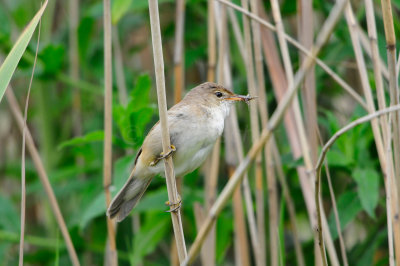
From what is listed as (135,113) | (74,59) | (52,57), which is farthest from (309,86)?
(74,59)

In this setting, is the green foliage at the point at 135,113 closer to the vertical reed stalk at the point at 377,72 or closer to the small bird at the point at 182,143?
the small bird at the point at 182,143

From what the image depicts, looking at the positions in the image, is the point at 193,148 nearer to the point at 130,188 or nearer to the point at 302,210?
the point at 130,188

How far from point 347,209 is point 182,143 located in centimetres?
78

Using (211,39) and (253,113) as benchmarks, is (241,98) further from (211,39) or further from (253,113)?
(211,39)

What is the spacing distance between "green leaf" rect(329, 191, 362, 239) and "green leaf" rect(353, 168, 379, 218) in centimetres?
13

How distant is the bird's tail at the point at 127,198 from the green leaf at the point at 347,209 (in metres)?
0.81

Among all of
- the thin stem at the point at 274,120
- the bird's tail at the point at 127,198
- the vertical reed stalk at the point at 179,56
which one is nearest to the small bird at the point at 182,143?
the bird's tail at the point at 127,198

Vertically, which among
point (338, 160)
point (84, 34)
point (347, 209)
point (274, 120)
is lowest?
point (347, 209)

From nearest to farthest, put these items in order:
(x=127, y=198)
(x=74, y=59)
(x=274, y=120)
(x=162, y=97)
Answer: (x=274, y=120), (x=162, y=97), (x=127, y=198), (x=74, y=59)

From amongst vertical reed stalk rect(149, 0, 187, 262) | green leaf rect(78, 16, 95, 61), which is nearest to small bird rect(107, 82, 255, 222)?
vertical reed stalk rect(149, 0, 187, 262)

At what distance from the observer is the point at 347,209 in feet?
7.89

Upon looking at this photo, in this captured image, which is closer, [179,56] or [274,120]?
[274,120]

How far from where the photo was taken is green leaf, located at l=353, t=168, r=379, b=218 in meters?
2.15

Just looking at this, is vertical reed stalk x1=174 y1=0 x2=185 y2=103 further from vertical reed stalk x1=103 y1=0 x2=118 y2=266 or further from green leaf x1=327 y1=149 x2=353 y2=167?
green leaf x1=327 y1=149 x2=353 y2=167
